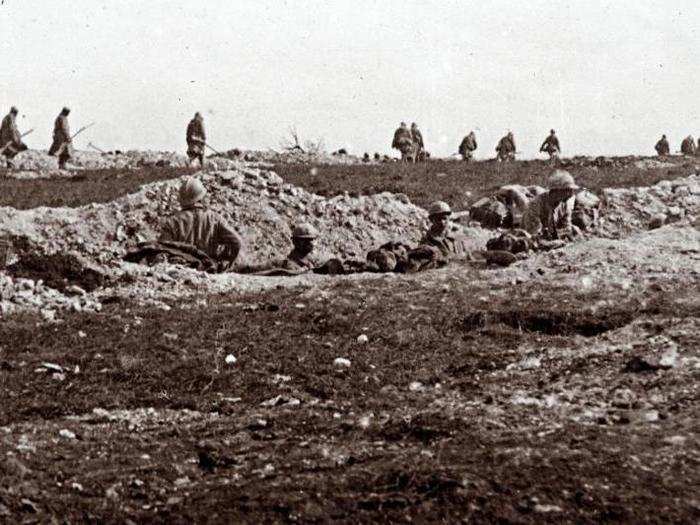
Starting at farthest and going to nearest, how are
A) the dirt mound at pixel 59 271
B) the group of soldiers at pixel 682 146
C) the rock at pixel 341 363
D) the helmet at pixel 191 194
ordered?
the group of soldiers at pixel 682 146 → the helmet at pixel 191 194 → the dirt mound at pixel 59 271 → the rock at pixel 341 363

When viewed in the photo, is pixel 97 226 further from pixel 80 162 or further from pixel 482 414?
pixel 80 162

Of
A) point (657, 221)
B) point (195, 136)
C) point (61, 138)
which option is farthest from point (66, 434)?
point (195, 136)

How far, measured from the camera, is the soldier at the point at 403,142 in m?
28.8

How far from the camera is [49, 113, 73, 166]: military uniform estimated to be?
22.6 m

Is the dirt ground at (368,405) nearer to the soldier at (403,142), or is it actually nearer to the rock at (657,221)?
the rock at (657,221)

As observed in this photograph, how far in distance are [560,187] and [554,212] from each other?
17.6 inches

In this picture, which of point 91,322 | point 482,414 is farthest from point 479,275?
point 482,414

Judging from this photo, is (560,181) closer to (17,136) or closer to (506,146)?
(17,136)

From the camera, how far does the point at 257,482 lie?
Answer: 4.64 metres

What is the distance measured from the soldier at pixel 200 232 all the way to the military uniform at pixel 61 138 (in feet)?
38.0

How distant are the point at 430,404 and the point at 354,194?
11.1 metres

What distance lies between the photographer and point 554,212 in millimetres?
14078

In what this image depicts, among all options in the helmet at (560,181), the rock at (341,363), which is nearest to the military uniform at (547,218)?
the helmet at (560,181)

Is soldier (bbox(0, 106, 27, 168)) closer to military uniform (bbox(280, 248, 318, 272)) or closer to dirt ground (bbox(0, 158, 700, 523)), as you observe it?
military uniform (bbox(280, 248, 318, 272))
